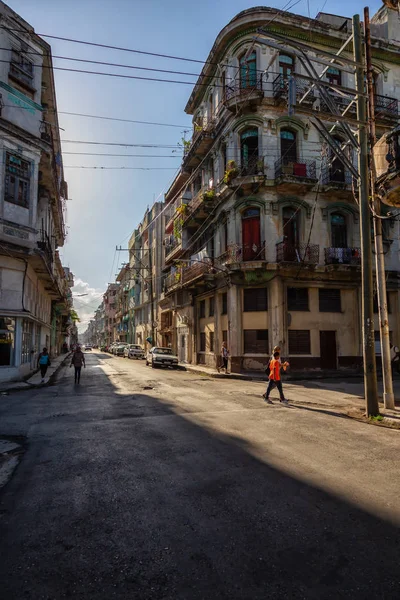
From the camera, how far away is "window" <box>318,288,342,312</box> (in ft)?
74.6

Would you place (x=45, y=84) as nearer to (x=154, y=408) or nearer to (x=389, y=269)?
(x=154, y=408)

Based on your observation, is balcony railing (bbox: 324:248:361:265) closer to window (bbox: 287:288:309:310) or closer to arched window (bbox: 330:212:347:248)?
arched window (bbox: 330:212:347:248)

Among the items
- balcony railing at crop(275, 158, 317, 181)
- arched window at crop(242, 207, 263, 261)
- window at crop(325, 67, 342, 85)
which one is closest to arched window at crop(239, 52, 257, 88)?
window at crop(325, 67, 342, 85)

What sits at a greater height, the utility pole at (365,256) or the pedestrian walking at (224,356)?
the utility pole at (365,256)

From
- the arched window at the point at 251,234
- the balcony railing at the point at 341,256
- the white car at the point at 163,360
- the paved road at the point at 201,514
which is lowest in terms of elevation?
the paved road at the point at 201,514

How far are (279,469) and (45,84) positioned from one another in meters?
Answer: 23.2

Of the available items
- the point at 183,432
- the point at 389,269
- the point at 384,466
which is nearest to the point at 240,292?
the point at 389,269

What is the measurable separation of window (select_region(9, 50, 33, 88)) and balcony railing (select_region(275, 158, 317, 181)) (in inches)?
557

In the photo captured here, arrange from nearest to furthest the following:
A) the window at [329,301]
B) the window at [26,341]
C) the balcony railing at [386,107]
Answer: the window at [26,341]
the window at [329,301]
the balcony railing at [386,107]

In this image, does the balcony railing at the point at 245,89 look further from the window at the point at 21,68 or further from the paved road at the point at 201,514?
the paved road at the point at 201,514

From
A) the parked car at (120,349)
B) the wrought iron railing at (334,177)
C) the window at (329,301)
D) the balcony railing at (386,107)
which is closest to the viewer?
the wrought iron railing at (334,177)

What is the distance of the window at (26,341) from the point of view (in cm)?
1738

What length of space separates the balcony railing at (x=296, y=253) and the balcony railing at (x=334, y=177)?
4314mm

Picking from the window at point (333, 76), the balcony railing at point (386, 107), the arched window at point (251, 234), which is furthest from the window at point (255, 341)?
the window at point (333, 76)
